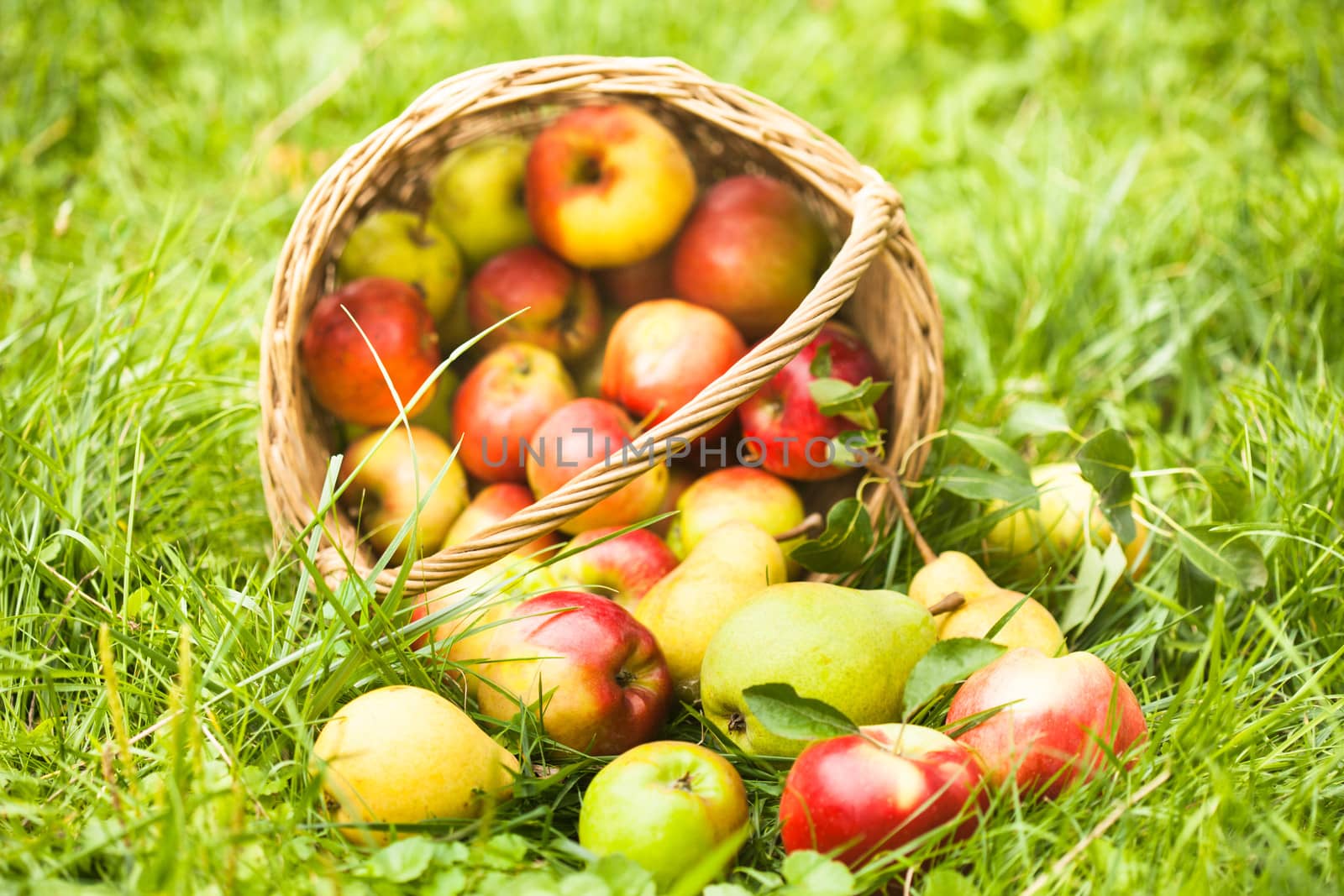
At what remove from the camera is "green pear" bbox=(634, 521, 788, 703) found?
5.90 ft

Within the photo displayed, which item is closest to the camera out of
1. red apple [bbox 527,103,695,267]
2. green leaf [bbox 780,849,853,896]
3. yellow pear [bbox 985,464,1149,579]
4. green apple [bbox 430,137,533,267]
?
green leaf [bbox 780,849,853,896]

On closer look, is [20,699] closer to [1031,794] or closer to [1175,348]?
[1031,794]

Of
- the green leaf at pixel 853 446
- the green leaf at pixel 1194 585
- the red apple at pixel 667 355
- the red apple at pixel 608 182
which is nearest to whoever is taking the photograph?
the green leaf at pixel 1194 585

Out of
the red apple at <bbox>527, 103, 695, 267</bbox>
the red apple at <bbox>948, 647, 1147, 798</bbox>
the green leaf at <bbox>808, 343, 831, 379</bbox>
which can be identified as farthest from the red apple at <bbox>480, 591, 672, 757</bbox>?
the red apple at <bbox>527, 103, 695, 267</bbox>

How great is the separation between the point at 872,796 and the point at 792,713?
0.56ft

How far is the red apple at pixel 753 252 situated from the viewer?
2281 millimetres

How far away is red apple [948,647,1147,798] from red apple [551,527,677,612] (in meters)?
0.68

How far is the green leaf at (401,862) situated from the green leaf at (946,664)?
2.29ft

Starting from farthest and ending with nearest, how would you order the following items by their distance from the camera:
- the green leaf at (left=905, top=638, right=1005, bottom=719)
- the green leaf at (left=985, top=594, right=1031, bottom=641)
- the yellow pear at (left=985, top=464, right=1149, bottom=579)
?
the yellow pear at (left=985, top=464, right=1149, bottom=579) → the green leaf at (left=985, top=594, right=1031, bottom=641) → the green leaf at (left=905, top=638, right=1005, bottom=719)

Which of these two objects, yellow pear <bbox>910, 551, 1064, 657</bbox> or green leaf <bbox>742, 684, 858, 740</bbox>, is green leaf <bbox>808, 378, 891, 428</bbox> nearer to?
yellow pear <bbox>910, 551, 1064, 657</bbox>

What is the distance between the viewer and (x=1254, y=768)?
151 centimetres

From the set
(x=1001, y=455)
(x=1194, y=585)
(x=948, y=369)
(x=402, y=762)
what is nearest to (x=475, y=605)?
(x=402, y=762)

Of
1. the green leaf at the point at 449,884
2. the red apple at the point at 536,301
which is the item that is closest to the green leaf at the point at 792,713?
the green leaf at the point at 449,884

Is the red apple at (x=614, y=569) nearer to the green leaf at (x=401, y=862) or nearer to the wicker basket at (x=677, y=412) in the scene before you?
the wicker basket at (x=677, y=412)
